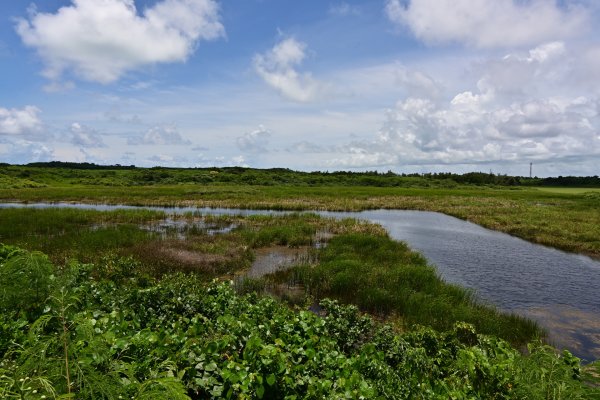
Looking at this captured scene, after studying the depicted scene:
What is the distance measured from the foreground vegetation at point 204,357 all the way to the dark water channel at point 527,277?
9.33 meters

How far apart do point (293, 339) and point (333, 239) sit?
2280 centimetres

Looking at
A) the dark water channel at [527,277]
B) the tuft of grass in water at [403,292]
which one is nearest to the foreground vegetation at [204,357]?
the tuft of grass in water at [403,292]

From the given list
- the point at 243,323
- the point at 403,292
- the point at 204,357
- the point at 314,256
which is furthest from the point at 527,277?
the point at 204,357

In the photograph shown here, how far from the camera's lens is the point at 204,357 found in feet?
17.5

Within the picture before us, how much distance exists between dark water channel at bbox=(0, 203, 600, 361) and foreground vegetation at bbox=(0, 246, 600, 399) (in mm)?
9325

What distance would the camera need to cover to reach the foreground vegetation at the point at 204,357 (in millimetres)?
3643

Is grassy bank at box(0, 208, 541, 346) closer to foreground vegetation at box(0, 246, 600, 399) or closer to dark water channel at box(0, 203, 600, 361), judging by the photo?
dark water channel at box(0, 203, 600, 361)

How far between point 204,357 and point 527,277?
77.6 ft

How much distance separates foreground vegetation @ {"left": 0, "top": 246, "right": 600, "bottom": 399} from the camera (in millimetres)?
3643

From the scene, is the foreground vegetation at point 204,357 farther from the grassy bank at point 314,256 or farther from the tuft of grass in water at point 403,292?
the grassy bank at point 314,256

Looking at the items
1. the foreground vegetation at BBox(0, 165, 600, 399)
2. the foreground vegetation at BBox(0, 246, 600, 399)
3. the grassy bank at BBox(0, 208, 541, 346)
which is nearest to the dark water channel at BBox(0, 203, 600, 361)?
the grassy bank at BBox(0, 208, 541, 346)

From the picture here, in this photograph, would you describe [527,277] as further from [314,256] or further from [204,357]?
[204,357]

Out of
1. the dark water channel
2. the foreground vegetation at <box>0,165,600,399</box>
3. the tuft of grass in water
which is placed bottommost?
the dark water channel

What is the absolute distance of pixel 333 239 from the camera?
29.0 m
